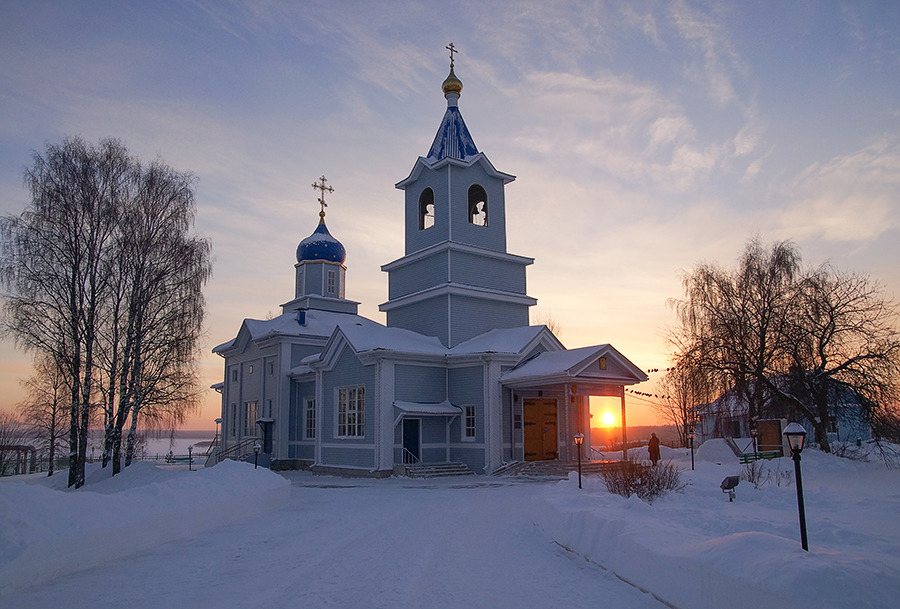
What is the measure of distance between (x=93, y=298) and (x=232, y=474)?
8.34 meters

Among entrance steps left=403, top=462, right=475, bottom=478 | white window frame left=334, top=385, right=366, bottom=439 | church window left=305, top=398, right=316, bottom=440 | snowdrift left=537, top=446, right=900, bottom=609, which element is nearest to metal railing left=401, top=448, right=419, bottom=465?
entrance steps left=403, top=462, right=475, bottom=478

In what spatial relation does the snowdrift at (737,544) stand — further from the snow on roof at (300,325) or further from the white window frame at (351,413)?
the snow on roof at (300,325)

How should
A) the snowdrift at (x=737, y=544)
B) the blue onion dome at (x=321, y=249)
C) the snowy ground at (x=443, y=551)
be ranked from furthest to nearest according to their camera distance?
the blue onion dome at (x=321, y=249), the snowy ground at (x=443, y=551), the snowdrift at (x=737, y=544)

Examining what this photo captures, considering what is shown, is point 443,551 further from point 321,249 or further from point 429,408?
point 321,249

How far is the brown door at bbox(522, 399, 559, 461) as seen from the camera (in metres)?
23.7

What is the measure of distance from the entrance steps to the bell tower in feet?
16.4

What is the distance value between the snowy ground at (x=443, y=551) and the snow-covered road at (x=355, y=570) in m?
0.04

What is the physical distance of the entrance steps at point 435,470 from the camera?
2180 centimetres

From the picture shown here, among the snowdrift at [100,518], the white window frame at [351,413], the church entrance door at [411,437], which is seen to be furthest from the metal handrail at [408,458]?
the snowdrift at [100,518]

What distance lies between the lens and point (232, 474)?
550 inches

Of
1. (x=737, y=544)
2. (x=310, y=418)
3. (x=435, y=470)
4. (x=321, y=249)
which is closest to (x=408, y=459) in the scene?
(x=435, y=470)

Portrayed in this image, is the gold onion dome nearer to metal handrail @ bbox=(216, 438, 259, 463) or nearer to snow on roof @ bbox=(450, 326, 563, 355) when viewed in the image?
snow on roof @ bbox=(450, 326, 563, 355)

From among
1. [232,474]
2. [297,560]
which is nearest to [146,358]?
[232,474]

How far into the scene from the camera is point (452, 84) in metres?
29.2
